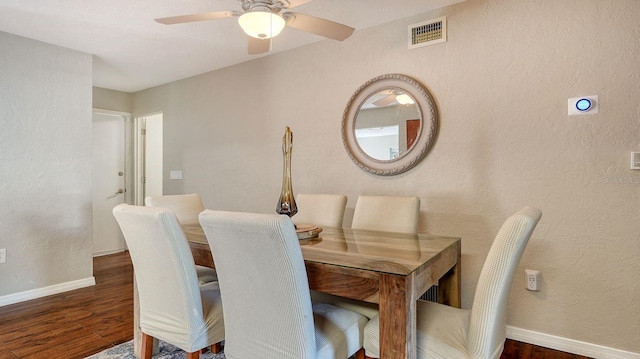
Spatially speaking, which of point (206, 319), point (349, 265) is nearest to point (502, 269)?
point (349, 265)

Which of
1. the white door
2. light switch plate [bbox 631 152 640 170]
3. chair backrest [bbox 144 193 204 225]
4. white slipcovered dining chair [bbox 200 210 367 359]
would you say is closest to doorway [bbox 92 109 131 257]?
the white door

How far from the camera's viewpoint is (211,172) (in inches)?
160

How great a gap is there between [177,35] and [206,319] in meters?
2.46

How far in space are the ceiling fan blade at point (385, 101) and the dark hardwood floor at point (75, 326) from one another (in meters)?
1.88

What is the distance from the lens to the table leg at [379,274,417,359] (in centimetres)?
124

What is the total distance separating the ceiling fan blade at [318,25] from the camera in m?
1.94

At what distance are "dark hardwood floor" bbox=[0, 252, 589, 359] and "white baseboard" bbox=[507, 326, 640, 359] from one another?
1.5 inches

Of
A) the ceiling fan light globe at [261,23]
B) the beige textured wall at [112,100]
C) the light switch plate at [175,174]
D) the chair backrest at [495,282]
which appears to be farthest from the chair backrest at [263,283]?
the beige textured wall at [112,100]

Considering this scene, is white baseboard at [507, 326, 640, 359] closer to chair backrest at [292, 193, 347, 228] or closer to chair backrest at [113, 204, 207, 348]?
chair backrest at [292, 193, 347, 228]

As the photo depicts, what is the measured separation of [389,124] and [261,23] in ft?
4.33

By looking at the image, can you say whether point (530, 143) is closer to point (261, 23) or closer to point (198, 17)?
point (261, 23)

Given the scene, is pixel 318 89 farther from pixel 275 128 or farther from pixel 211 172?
pixel 211 172

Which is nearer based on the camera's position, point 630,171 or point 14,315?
point 630,171

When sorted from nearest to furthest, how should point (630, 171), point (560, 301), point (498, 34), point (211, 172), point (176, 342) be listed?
point (176, 342) < point (630, 171) < point (560, 301) < point (498, 34) < point (211, 172)
